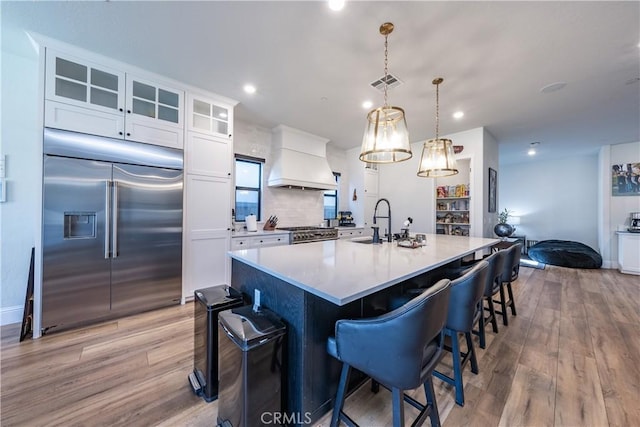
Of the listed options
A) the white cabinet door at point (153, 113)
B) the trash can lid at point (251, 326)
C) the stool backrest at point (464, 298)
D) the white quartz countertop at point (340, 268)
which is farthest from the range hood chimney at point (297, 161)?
the stool backrest at point (464, 298)

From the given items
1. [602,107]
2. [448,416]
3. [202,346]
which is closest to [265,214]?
[202,346]

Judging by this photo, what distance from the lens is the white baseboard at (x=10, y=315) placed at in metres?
2.45

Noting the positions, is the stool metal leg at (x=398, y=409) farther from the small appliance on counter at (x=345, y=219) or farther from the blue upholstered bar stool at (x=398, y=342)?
the small appliance on counter at (x=345, y=219)

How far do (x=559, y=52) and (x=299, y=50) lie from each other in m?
2.48

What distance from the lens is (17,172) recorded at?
2514mm

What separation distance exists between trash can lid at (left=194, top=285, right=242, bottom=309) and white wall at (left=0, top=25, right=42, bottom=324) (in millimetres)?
2303

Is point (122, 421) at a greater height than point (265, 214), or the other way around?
point (265, 214)

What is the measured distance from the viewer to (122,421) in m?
1.38

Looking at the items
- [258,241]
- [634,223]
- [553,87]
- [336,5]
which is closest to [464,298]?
[336,5]

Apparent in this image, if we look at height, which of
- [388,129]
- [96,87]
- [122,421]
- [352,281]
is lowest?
[122,421]

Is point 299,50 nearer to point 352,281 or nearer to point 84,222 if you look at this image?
point 352,281

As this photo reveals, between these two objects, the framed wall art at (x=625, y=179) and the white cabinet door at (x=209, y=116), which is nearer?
the white cabinet door at (x=209, y=116)

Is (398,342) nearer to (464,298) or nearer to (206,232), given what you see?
(464,298)

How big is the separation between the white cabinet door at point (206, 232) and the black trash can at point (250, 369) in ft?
6.86
